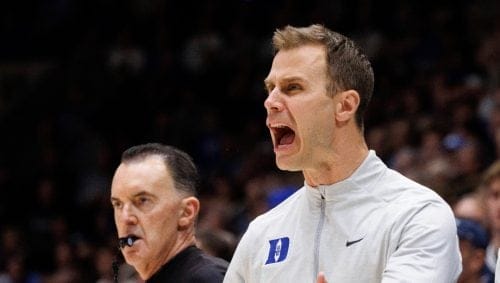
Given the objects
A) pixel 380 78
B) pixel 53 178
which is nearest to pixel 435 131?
pixel 380 78

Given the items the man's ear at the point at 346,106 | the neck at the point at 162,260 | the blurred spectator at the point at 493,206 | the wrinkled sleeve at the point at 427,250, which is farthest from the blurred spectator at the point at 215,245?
the wrinkled sleeve at the point at 427,250

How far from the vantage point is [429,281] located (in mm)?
3125

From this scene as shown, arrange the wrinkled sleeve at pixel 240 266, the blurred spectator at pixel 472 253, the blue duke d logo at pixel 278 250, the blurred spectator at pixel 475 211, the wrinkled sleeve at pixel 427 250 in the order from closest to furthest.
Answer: the wrinkled sleeve at pixel 427 250
the blue duke d logo at pixel 278 250
the wrinkled sleeve at pixel 240 266
the blurred spectator at pixel 472 253
the blurred spectator at pixel 475 211

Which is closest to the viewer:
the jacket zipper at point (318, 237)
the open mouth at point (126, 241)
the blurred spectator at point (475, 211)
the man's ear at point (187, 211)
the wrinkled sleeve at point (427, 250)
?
the wrinkled sleeve at point (427, 250)

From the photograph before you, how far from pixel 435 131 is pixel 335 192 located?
5.57 metres

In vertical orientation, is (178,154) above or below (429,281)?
above

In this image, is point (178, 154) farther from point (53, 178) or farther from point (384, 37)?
point (53, 178)

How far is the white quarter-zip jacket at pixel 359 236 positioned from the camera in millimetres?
3176

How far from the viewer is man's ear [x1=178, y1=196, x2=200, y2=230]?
13.8 feet

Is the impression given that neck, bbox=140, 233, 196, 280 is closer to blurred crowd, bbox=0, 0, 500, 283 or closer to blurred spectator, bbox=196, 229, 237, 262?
blurred spectator, bbox=196, 229, 237, 262

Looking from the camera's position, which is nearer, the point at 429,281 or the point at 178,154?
the point at 429,281

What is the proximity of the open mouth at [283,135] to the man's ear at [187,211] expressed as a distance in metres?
0.82

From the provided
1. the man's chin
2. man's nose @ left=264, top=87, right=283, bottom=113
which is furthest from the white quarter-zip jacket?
man's nose @ left=264, top=87, right=283, bottom=113

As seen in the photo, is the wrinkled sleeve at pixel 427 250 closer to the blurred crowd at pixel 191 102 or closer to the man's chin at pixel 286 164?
the man's chin at pixel 286 164
